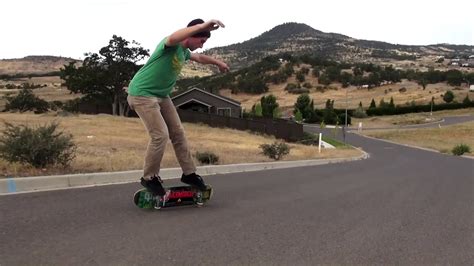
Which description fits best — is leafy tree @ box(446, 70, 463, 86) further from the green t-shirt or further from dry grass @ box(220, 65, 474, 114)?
the green t-shirt

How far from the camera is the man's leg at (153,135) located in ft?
20.5

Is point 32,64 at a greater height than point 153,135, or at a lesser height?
greater

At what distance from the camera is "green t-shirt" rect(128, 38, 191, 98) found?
612 centimetres

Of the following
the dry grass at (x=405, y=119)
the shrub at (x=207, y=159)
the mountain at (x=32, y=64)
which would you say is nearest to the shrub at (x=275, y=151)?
the shrub at (x=207, y=159)

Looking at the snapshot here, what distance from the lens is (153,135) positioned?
6.29 m

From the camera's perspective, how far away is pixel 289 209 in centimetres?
705

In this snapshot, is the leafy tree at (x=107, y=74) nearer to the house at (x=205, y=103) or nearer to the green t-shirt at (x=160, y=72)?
the house at (x=205, y=103)

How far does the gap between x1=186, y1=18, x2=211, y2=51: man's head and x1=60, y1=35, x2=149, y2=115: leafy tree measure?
54.8m

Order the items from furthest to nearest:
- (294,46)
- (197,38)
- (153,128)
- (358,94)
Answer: (294,46) → (358,94) → (153,128) → (197,38)

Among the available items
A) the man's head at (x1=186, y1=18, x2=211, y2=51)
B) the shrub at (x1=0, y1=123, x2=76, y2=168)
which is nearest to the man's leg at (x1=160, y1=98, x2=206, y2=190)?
the man's head at (x1=186, y1=18, x2=211, y2=51)

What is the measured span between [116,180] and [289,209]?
3356 millimetres

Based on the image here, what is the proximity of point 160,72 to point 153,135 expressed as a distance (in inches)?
29.1

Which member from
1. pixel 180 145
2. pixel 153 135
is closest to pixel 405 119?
pixel 180 145

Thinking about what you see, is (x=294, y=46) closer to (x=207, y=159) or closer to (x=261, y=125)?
(x=261, y=125)
